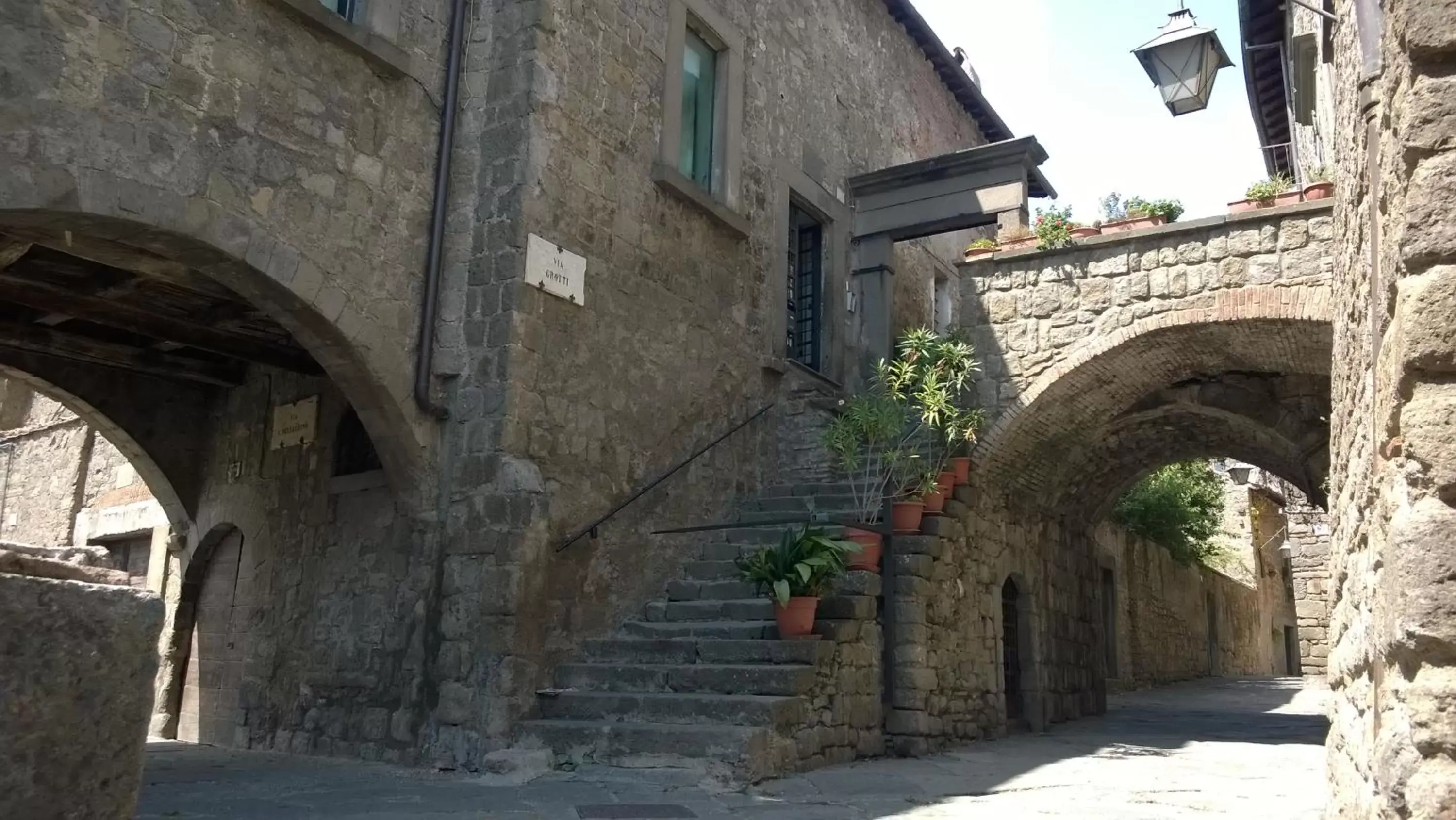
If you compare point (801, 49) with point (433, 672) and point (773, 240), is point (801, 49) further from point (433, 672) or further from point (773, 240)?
point (433, 672)

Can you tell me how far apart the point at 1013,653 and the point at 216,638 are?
6.40 metres

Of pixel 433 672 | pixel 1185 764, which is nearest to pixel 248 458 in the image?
pixel 433 672

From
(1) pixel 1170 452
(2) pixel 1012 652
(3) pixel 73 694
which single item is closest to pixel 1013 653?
(2) pixel 1012 652

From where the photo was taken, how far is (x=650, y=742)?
548 cm

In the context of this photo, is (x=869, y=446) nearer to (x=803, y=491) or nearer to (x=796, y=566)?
(x=803, y=491)

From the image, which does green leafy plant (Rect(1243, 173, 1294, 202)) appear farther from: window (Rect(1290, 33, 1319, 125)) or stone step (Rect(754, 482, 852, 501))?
stone step (Rect(754, 482, 852, 501))

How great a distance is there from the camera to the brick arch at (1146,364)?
24.6ft

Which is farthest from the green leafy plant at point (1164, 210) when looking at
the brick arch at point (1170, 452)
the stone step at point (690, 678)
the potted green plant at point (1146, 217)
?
the stone step at point (690, 678)

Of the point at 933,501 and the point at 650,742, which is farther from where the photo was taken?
the point at 933,501

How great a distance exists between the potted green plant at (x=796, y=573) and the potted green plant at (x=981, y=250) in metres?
3.04

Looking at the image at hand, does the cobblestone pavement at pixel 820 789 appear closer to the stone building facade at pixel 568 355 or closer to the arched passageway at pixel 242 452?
the stone building facade at pixel 568 355

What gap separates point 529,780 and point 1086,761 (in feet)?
11.5

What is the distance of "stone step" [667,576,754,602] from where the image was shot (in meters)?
7.06

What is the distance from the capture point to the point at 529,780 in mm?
5336
